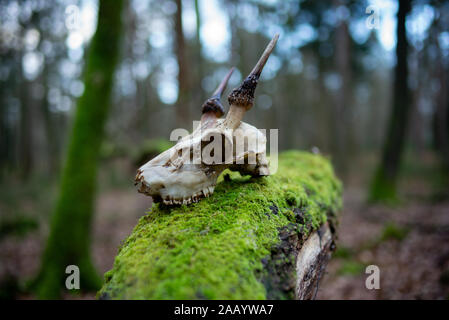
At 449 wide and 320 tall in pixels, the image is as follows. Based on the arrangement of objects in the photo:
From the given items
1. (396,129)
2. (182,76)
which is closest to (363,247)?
(396,129)

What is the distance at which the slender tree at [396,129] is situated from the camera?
9156mm

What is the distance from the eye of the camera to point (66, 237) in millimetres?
4895

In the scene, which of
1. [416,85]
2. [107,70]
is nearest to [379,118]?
[416,85]

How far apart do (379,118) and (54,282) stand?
1543 inches

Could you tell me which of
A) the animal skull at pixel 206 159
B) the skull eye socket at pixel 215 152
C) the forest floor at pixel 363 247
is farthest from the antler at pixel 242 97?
the forest floor at pixel 363 247

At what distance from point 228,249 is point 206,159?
71 centimetres

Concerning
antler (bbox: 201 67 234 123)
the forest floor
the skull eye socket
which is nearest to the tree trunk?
the forest floor

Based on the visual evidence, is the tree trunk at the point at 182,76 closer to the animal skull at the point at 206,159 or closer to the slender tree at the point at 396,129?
the animal skull at the point at 206,159

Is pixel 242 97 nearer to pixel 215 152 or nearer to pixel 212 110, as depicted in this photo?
pixel 212 110

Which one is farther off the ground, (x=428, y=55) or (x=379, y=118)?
(x=428, y=55)

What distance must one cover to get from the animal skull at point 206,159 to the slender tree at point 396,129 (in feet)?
30.8

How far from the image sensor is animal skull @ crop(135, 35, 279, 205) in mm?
1835

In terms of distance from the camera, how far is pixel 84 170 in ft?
16.8
